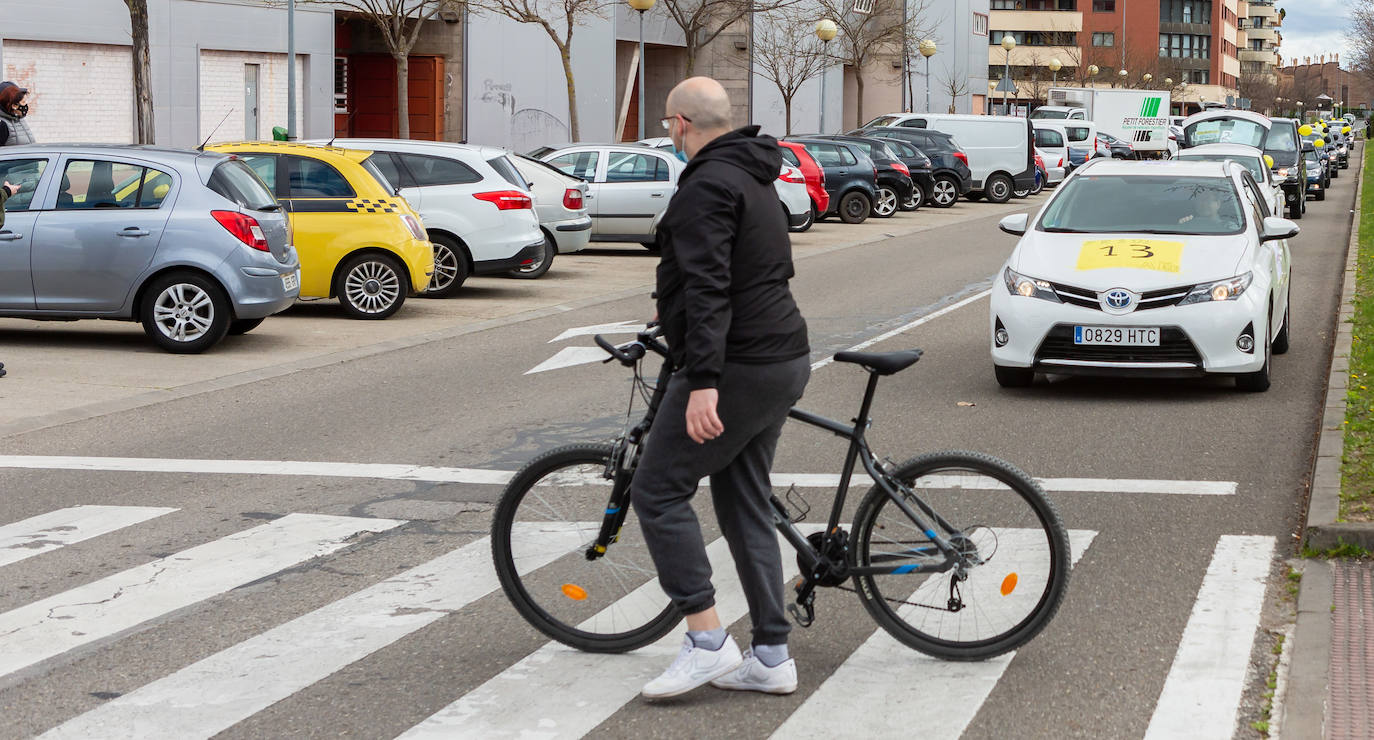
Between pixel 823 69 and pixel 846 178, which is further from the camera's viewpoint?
pixel 823 69

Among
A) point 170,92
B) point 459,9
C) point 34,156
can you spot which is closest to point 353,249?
point 34,156

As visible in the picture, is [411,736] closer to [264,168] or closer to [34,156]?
[34,156]

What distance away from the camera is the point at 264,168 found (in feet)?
51.3

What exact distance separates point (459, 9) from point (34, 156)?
23.6 m

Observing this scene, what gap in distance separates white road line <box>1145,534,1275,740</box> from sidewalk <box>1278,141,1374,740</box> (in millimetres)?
153

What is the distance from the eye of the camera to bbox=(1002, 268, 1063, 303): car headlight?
35.0 feet

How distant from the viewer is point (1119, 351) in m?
10.5

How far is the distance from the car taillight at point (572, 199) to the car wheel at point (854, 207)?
12.8 meters

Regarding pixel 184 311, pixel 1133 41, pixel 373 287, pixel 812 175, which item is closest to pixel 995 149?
pixel 812 175

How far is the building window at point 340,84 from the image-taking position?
38094 mm

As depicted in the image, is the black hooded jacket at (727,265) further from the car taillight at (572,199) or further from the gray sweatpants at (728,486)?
the car taillight at (572,199)

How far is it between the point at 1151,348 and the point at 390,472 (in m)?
4.71

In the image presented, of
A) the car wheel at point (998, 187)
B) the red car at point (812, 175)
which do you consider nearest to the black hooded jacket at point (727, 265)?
the red car at point (812, 175)

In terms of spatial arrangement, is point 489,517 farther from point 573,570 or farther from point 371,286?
point 371,286
